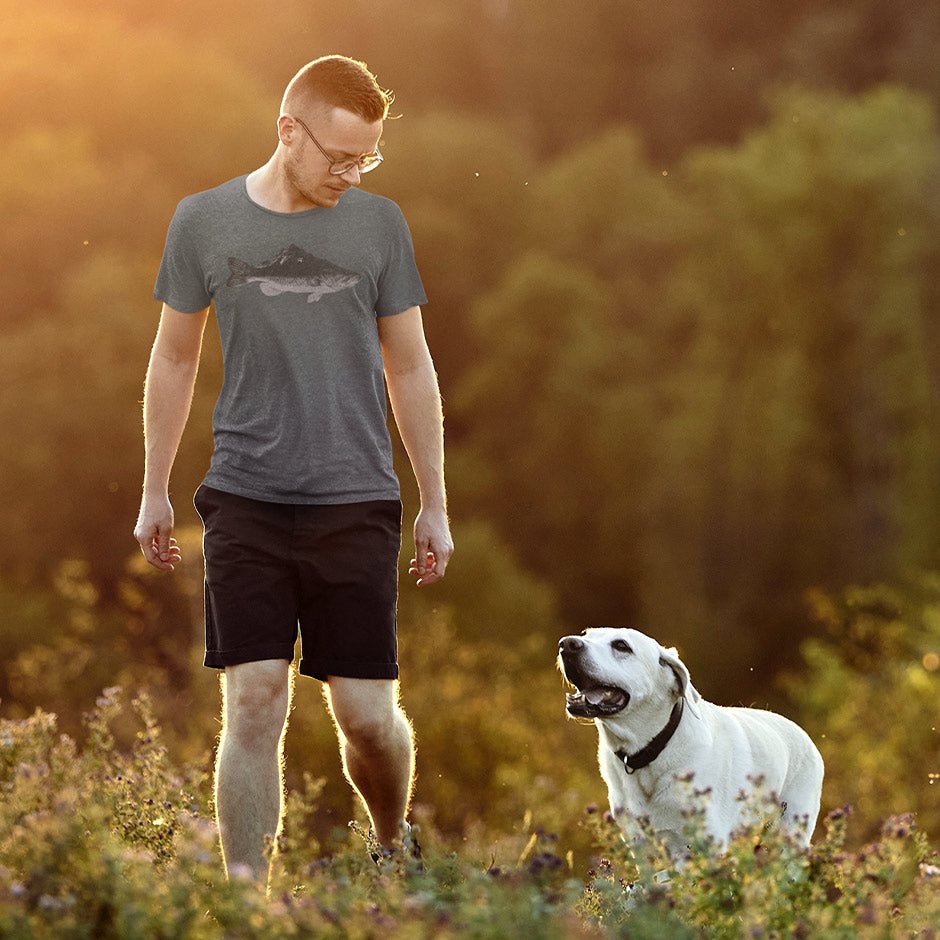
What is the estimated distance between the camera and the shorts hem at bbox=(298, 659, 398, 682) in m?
2.72

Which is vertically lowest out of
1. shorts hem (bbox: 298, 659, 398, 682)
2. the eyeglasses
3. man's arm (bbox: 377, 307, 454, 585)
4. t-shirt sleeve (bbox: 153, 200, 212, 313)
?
shorts hem (bbox: 298, 659, 398, 682)

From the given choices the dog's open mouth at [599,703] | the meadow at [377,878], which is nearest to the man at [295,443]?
the meadow at [377,878]

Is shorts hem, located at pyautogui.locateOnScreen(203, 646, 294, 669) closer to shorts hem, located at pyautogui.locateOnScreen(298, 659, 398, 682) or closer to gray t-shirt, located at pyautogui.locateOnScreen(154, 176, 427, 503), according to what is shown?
shorts hem, located at pyautogui.locateOnScreen(298, 659, 398, 682)

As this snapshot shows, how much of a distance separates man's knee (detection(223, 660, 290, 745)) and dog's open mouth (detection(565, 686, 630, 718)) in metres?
0.78

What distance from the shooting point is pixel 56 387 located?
9.43m

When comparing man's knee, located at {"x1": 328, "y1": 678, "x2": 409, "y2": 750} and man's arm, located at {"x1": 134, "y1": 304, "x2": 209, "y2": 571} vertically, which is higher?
man's arm, located at {"x1": 134, "y1": 304, "x2": 209, "y2": 571}

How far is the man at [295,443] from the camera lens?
2631 mm

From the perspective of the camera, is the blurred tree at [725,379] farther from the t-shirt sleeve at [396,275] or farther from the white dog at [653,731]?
the t-shirt sleeve at [396,275]

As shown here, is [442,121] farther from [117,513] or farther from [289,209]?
[289,209]

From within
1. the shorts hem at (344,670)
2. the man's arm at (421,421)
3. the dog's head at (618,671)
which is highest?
the man's arm at (421,421)

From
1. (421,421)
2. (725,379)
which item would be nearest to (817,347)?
(725,379)

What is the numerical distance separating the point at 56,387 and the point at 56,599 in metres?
1.54

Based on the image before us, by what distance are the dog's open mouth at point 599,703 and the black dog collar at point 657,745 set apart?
0.35 ft

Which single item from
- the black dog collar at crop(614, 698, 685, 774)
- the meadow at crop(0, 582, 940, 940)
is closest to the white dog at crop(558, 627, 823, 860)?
the black dog collar at crop(614, 698, 685, 774)
